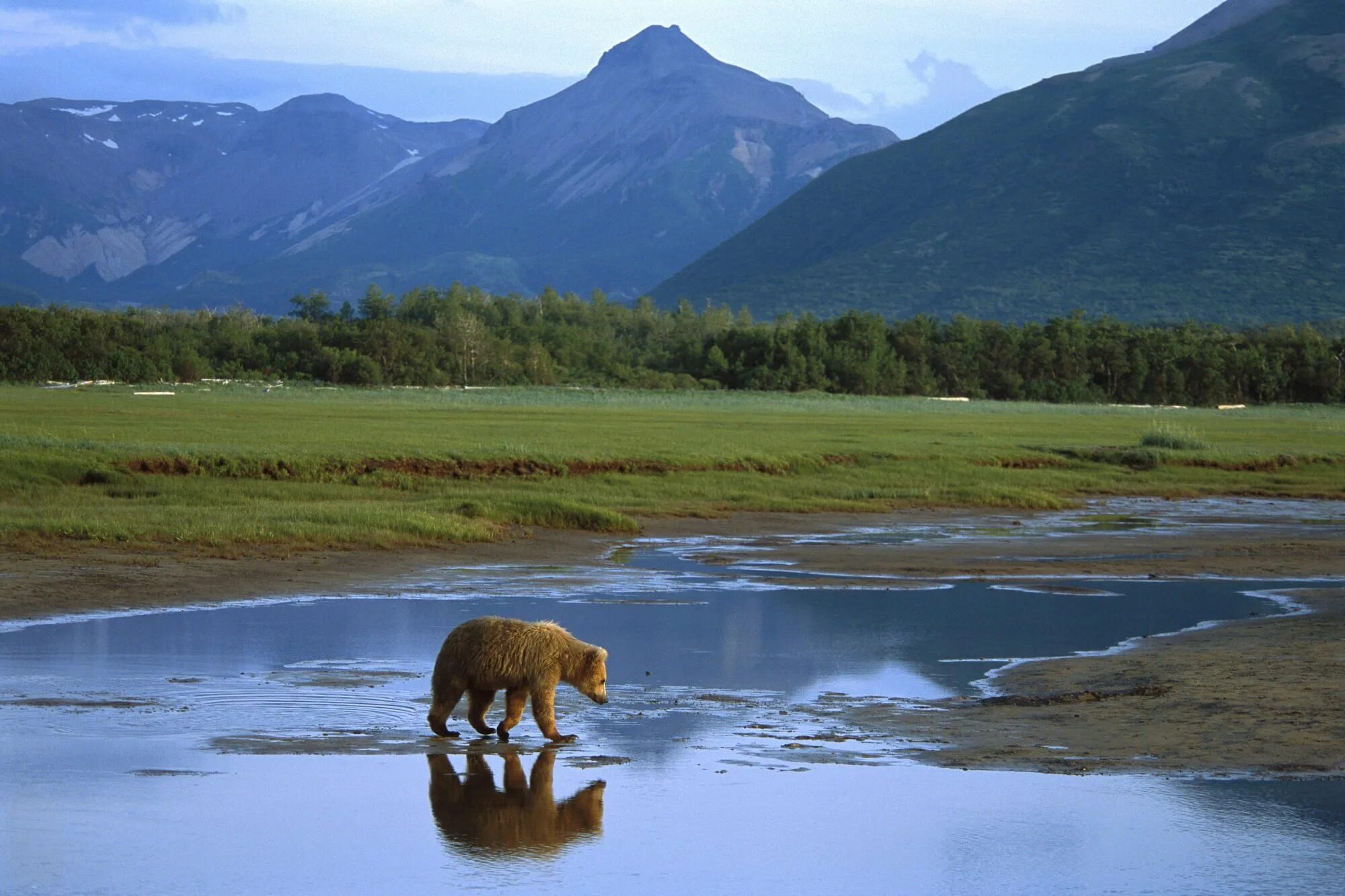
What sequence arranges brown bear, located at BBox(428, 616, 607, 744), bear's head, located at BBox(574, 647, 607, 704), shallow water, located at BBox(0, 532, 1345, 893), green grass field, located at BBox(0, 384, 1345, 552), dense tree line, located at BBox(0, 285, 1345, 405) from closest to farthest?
shallow water, located at BBox(0, 532, 1345, 893)
brown bear, located at BBox(428, 616, 607, 744)
bear's head, located at BBox(574, 647, 607, 704)
green grass field, located at BBox(0, 384, 1345, 552)
dense tree line, located at BBox(0, 285, 1345, 405)

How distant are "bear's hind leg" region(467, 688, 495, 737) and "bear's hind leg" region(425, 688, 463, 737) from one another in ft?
0.38

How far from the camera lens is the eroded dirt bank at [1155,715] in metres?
11.7

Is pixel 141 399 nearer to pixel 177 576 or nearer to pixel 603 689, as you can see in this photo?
pixel 177 576

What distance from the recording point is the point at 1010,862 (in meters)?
9.40

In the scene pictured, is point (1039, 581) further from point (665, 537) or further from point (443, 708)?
point (443, 708)

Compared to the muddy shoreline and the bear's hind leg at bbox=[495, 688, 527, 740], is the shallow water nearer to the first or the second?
the bear's hind leg at bbox=[495, 688, 527, 740]

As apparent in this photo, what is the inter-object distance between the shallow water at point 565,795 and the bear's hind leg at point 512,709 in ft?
0.52

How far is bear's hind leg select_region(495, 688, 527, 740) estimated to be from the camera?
12023 mm

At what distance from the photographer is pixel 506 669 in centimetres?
1184

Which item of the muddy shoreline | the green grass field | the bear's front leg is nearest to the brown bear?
the bear's front leg

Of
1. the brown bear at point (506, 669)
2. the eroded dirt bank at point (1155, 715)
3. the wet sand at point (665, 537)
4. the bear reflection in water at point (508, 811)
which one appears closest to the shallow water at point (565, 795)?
the bear reflection in water at point (508, 811)

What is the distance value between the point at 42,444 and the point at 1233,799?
29802mm

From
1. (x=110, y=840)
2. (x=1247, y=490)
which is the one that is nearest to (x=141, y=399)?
(x=1247, y=490)

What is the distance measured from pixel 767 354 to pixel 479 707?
105254mm
